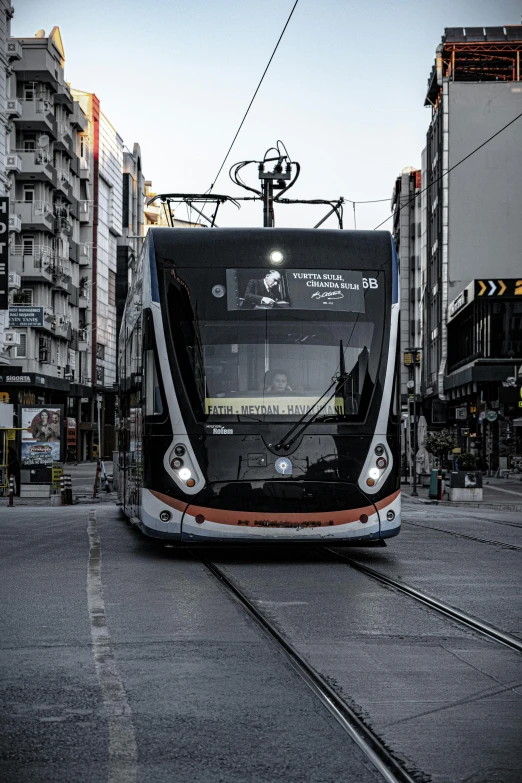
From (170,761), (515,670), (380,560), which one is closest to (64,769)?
(170,761)

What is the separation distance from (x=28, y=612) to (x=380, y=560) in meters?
5.40

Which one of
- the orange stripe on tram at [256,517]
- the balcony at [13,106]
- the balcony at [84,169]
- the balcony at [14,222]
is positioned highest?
the balcony at [84,169]

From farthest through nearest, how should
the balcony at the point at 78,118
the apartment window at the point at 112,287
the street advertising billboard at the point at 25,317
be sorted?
the apartment window at the point at 112,287 → the balcony at the point at 78,118 → the street advertising billboard at the point at 25,317

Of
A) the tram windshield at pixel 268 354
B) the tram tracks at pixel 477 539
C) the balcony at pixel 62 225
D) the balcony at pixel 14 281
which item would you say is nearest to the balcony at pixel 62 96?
the balcony at pixel 62 225

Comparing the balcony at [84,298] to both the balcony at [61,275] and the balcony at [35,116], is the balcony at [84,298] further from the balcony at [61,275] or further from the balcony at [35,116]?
the balcony at [35,116]

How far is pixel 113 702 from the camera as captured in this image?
19.8ft

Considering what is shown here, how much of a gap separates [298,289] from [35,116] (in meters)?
63.4

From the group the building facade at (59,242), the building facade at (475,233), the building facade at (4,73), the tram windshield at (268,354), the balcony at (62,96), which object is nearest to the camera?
the tram windshield at (268,354)

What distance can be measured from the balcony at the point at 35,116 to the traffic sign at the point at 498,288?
29.6 metres

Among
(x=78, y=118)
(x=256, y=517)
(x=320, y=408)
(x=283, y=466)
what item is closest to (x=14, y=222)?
(x=78, y=118)

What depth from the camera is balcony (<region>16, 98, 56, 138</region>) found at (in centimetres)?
7350

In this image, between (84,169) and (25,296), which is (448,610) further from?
(84,169)

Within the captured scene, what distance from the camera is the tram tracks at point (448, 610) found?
8.08 metres

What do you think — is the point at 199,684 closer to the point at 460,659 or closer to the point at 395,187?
the point at 460,659
